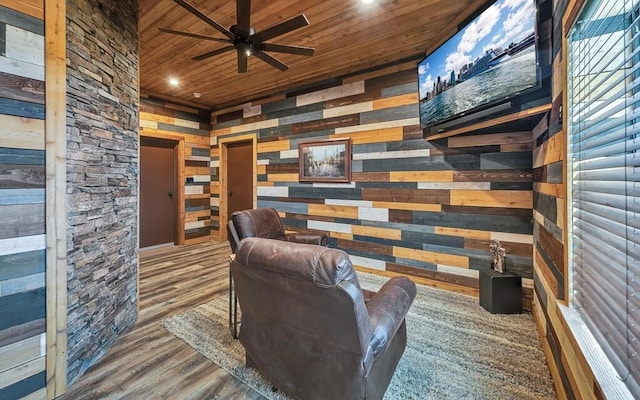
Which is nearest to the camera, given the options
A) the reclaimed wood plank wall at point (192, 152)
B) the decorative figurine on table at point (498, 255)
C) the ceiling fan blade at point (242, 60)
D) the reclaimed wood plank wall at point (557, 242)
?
the reclaimed wood plank wall at point (557, 242)

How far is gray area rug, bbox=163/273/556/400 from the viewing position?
5.28 feet

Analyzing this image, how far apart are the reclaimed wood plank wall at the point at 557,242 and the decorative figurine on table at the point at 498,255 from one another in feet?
1.71

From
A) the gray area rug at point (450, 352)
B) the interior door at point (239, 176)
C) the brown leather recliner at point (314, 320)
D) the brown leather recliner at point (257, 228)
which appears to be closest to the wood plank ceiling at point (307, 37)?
the interior door at point (239, 176)

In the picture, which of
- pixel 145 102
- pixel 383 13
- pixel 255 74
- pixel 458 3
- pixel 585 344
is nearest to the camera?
pixel 585 344

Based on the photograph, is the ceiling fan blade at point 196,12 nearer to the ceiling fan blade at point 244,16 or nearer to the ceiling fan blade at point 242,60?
the ceiling fan blade at point 244,16

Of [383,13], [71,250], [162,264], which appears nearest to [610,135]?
[383,13]

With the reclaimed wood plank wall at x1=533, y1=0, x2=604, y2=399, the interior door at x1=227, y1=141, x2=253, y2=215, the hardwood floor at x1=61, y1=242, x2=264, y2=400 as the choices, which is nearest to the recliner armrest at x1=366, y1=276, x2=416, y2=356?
the reclaimed wood plank wall at x1=533, y1=0, x2=604, y2=399

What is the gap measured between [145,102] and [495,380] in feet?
19.5

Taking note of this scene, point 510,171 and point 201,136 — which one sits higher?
point 201,136

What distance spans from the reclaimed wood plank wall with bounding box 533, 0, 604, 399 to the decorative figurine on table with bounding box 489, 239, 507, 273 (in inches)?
20.5

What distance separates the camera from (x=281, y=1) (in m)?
2.33

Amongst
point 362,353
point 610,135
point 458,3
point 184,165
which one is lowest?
point 362,353

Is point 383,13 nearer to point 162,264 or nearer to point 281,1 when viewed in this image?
point 281,1

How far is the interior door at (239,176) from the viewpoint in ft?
17.1
